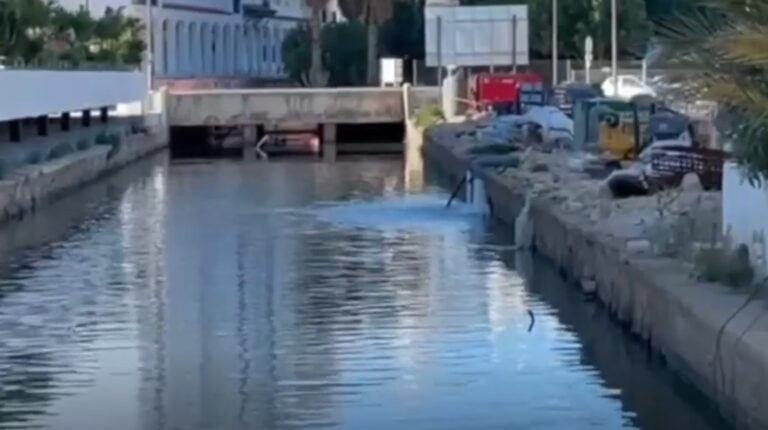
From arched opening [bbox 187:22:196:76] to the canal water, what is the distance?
170ft

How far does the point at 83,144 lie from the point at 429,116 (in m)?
16.9

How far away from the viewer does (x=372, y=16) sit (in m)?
79.2

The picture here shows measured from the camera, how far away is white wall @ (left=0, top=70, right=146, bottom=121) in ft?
122

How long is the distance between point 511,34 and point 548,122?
25.2m

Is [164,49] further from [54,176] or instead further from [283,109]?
[54,176]

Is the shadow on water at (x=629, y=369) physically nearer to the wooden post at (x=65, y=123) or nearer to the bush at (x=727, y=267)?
the bush at (x=727, y=267)

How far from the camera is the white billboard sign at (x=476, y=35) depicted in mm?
67062

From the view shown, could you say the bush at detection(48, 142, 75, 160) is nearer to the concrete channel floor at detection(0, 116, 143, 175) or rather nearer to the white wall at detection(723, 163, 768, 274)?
the concrete channel floor at detection(0, 116, 143, 175)

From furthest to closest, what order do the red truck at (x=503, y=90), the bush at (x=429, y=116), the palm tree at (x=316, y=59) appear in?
the palm tree at (x=316, y=59)
the bush at (x=429, y=116)
the red truck at (x=503, y=90)

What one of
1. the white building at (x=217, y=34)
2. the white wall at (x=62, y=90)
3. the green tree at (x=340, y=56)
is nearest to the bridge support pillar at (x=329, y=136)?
the white wall at (x=62, y=90)

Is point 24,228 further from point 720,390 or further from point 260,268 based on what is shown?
point 720,390

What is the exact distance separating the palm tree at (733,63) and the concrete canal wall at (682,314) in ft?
3.84

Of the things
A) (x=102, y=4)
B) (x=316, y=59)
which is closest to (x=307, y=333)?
(x=102, y=4)

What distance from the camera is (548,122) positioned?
4275cm
